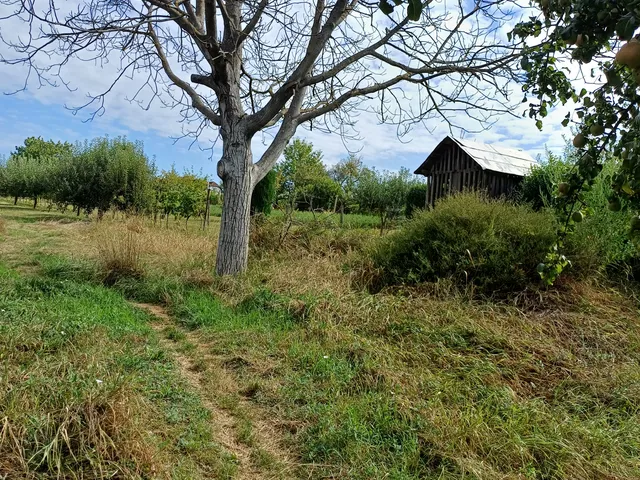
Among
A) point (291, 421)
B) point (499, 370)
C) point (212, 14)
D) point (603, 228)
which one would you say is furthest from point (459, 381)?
point (212, 14)

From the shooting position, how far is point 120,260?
22.6 ft

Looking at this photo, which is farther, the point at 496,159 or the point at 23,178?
the point at 23,178

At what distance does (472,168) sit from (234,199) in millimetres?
9619

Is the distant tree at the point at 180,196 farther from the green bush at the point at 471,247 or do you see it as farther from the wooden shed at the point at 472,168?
the green bush at the point at 471,247

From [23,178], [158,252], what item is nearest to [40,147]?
[23,178]

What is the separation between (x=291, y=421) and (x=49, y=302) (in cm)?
348

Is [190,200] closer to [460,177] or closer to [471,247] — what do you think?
[460,177]

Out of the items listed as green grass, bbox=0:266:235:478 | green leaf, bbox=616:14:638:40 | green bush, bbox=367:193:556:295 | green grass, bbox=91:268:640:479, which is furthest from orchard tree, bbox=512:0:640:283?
green bush, bbox=367:193:556:295

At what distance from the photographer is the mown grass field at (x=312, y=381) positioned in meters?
2.21

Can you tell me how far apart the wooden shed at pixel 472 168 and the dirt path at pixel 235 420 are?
9269mm

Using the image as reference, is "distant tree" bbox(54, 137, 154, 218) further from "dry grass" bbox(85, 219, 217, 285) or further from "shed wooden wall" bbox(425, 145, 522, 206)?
"shed wooden wall" bbox(425, 145, 522, 206)

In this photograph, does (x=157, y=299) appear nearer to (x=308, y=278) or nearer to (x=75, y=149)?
(x=308, y=278)

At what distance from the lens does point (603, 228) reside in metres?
5.98

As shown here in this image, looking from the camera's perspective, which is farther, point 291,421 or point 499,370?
point 499,370
